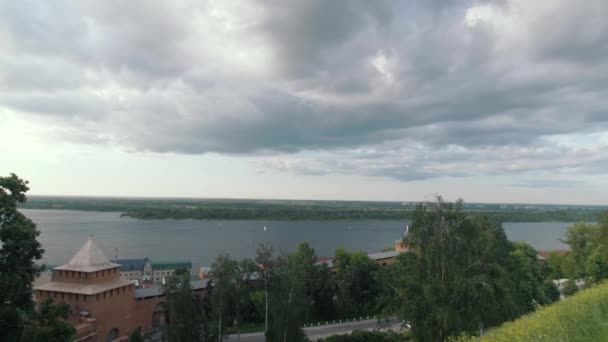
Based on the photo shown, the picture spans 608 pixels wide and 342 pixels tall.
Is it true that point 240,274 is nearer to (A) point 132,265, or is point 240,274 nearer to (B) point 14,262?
(B) point 14,262

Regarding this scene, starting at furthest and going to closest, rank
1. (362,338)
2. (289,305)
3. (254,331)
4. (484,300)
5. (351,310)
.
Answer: (351,310), (254,331), (362,338), (289,305), (484,300)

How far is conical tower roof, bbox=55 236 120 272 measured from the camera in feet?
74.3

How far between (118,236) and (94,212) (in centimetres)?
11210

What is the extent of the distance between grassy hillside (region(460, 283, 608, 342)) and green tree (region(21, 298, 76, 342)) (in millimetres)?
11520

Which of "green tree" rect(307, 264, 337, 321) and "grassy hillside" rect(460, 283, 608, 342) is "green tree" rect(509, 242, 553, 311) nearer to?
"grassy hillside" rect(460, 283, 608, 342)

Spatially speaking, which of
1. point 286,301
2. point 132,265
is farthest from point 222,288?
point 132,265

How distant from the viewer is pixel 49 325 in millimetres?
11945

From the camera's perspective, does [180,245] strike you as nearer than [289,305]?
No

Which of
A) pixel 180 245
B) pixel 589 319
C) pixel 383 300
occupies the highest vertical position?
pixel 589 319

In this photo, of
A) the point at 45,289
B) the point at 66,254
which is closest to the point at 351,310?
the point at 45,289

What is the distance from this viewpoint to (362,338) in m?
23.1

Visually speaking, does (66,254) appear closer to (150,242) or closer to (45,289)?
(150,242)

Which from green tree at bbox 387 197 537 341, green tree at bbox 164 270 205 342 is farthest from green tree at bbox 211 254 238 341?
green tree at bbox 387 197 537 341

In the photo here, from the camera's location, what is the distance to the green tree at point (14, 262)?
36.8 feet
